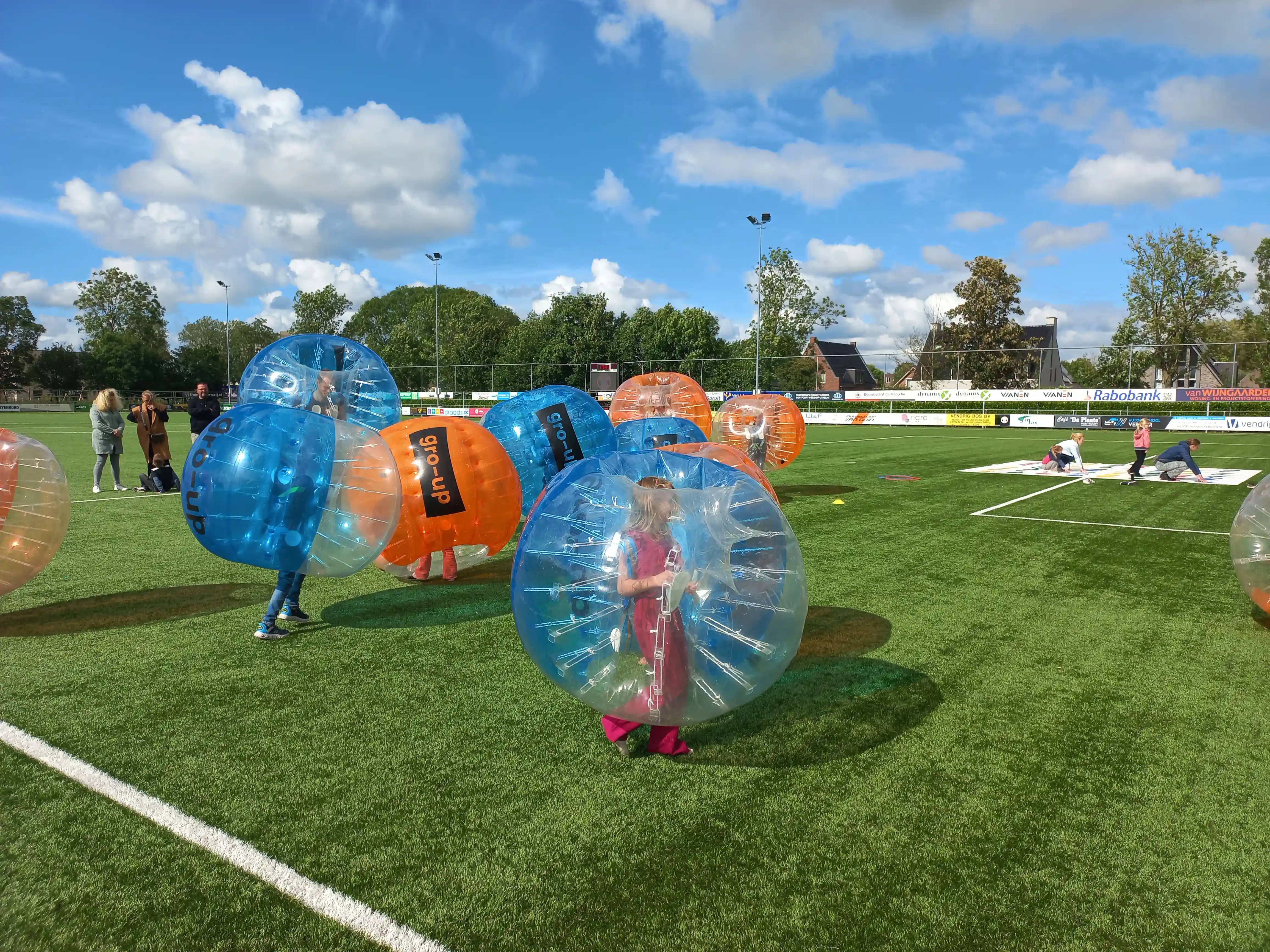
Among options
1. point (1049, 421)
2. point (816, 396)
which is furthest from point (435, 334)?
point (1049, 421)

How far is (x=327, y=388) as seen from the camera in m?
8.03

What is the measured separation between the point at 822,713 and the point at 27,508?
626 cm

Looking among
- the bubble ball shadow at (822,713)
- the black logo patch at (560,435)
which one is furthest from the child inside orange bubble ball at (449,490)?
the bubble ball shadow at (822,713)

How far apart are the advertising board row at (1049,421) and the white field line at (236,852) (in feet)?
90.7

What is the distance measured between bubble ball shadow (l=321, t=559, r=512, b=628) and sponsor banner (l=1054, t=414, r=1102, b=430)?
111 feet

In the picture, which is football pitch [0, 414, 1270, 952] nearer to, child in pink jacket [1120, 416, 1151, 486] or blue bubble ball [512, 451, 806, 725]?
blue bubble ball [512, 451, 806, 725]

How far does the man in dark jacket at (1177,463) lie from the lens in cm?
1569

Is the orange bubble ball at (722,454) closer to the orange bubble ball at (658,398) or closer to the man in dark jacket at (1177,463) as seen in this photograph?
the orange bubble ball at (658,398)

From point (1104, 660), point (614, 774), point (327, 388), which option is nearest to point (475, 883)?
point (614, 774)

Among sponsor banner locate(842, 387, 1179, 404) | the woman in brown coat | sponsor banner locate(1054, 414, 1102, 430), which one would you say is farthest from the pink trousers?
sponsor banner locate(842, 387, 1179, 404)

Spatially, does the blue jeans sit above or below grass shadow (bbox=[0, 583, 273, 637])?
above

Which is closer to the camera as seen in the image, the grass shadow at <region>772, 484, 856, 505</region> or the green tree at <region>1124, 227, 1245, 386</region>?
the grass shadow at <region>772, 484, 856, 505</region>

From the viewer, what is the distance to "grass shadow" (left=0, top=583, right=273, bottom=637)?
20.1ft

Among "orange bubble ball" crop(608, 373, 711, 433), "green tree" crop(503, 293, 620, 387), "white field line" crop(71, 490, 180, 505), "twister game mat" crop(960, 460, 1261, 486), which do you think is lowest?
"white field line" crop(71, 490, 180, 505)
